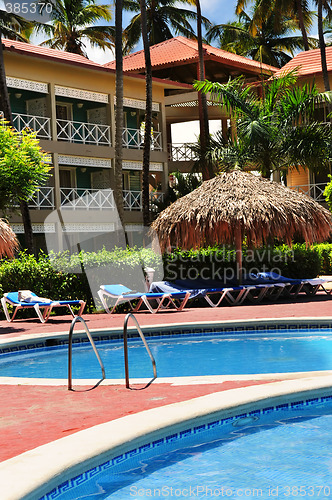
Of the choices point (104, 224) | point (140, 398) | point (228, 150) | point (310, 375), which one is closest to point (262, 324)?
point (310, 375)

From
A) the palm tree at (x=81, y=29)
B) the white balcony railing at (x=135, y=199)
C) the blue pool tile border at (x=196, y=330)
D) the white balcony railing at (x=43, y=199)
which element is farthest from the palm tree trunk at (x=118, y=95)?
the palm tree at (x=81, y=29)

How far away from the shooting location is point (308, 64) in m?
31.2

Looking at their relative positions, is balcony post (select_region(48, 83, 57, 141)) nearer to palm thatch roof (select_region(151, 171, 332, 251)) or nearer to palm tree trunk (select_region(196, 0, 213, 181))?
palm tree trunk (select_region(196, 0, 213, 181))

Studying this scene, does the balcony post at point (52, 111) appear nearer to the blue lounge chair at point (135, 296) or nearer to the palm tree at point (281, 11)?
the palm tree at point (281, 11)

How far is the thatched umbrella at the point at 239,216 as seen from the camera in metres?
15.6

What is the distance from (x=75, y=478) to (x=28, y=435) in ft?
3.07

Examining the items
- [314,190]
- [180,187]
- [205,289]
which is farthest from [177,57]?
[205,289]

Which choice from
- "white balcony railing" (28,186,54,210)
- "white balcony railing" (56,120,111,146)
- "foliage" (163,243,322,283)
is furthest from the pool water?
"white balcony railing" (56,120,111,146)

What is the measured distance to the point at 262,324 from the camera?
37.0 feet

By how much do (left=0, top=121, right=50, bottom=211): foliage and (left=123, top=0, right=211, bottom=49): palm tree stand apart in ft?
77.2

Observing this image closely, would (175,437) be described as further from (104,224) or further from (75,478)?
(104,224)

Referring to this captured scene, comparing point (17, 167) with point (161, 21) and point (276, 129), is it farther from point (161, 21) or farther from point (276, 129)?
point (161, 21)

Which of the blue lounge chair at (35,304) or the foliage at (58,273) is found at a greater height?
the foliage at (58,273)

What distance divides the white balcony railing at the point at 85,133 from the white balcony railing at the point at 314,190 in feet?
27.2
